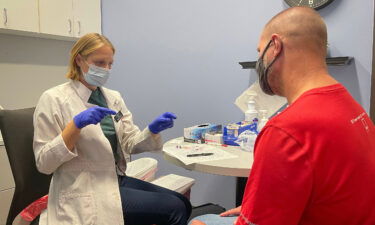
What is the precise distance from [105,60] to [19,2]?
1.19 meters

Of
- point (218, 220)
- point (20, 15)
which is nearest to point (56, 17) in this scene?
point (20, 15)

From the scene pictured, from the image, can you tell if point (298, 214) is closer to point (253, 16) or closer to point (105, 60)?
point (105, 60)

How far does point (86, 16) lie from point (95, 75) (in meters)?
1.43

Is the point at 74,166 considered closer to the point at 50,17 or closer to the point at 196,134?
the point at 196,134

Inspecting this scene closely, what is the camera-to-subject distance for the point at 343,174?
2.08 ft

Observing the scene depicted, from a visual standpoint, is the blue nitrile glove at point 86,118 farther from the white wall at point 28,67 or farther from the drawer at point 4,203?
the white wall at point 28,67

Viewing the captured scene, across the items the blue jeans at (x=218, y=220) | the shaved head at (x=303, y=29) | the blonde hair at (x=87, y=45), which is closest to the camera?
the shaved head at (x=303, y=29)

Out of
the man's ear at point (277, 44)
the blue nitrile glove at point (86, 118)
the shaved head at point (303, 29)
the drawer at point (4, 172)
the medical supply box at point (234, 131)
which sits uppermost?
the shaved head at point (303, 29)

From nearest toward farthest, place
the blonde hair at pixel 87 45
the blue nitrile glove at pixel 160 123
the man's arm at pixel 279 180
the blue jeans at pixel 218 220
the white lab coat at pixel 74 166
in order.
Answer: the man's arm at pixel 279 180
the blue jeans at pixel 218 220
the white lab coat at pixel 74 166
the blonde hair at pixel 87 45
the blue nitrile glove at pixel 160 123

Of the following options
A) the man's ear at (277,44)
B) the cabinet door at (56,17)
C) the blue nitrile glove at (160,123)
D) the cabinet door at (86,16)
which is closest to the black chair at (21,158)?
the blue nitrile glove at (160,123)

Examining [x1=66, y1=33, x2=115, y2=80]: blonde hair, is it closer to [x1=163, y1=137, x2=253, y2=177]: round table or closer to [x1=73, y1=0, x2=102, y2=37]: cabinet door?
[x1=163, y1=137, x2=253, y2=177]: round table

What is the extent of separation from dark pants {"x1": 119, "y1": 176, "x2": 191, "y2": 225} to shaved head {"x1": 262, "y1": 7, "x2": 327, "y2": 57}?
86cm

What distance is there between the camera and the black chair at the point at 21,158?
1.25 metres

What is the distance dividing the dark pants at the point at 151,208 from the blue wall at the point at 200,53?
3.11 feet
